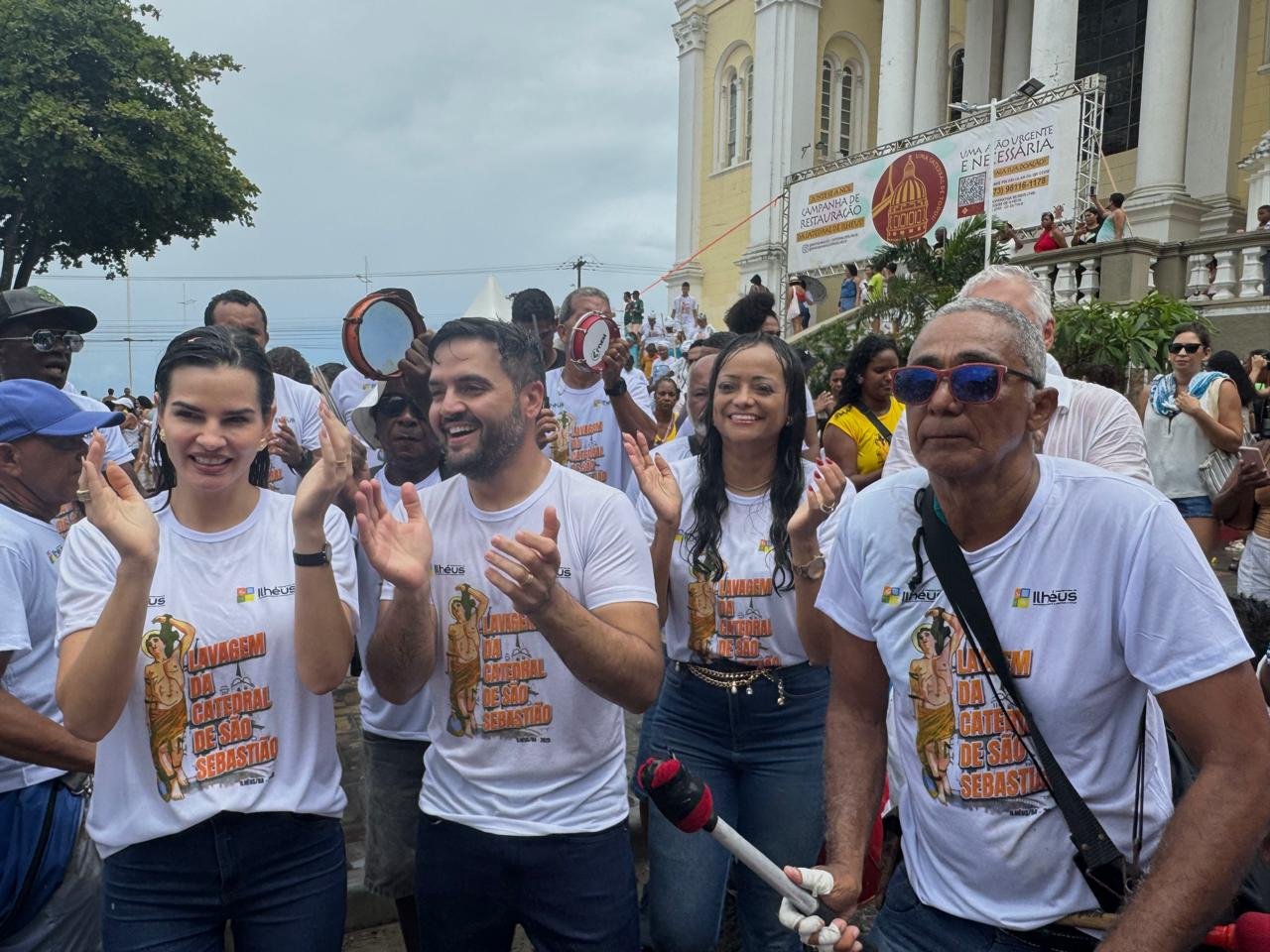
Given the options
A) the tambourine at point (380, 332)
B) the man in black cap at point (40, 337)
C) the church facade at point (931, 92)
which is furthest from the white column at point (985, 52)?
the man in black cap at point (40, 337)

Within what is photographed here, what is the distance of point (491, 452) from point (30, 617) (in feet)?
4.11

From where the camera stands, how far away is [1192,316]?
10750 mm

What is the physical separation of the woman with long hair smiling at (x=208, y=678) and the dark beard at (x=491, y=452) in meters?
0.32

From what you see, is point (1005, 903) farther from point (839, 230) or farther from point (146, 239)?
point (146, 239)

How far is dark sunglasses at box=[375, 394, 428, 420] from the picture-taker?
363cm

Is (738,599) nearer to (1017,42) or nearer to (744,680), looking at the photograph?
(744,680)

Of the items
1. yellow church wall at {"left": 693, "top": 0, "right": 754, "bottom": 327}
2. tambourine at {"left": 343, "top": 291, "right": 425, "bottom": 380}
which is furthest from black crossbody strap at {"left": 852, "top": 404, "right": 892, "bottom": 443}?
yellow church wall at {"left": 693, "top": 0, "right": 754, "bottom": 327}

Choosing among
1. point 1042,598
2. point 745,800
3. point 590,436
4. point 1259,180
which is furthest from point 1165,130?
point 1042,598

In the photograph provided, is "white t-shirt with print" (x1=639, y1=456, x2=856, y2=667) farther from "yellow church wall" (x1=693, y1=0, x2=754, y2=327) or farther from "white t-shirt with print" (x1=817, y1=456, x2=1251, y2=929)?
"yellow church wall" (x1=693, y1=0, x2=754, y2=327)

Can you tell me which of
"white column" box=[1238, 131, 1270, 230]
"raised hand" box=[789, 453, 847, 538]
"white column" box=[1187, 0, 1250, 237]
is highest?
"white column" box=[1187, 0, 1250, 237]

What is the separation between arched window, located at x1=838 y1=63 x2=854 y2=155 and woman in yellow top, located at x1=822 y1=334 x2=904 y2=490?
22790 millimetres

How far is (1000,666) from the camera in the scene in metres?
1.85

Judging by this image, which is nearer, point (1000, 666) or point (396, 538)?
point (1000, 666)

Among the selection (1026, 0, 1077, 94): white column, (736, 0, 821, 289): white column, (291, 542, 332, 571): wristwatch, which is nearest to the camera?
(291, 542, 332, 571): wristwatch
